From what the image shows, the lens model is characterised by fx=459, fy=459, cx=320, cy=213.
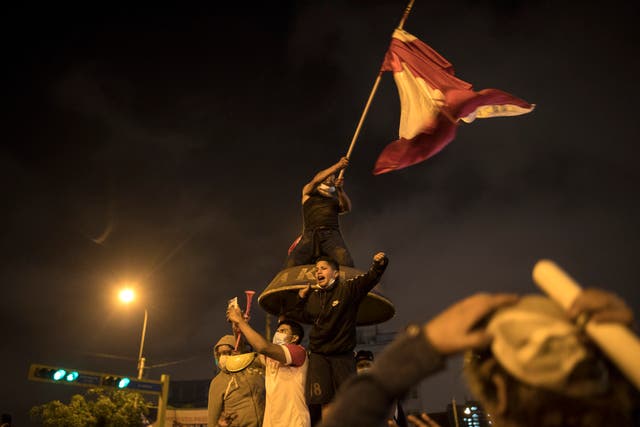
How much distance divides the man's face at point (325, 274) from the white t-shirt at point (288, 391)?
0.79m

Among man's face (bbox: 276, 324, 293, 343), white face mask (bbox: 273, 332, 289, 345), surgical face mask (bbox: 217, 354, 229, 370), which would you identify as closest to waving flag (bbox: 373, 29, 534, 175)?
man's face (bbox: 276, 324, 293, 343)

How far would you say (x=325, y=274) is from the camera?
539 cm

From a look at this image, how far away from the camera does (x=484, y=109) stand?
6.57 meters

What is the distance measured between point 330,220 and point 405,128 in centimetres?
183

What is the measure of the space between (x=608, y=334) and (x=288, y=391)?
425 cm

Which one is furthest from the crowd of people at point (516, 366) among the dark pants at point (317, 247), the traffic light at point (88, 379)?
the traffic light at point (88, 379)

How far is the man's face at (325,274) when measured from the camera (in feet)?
17.6

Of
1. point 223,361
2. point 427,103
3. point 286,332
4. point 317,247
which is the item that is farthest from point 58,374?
point 427,103

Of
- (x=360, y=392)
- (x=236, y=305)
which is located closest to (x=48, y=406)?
(x=236, y=305)

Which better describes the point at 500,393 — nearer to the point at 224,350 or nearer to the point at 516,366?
the point at 516,366

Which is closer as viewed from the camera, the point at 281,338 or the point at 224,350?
the point at 281,338

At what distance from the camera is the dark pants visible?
702 centimetres

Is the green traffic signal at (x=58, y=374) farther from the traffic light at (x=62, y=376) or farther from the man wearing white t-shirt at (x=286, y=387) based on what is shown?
the man wearing white t-shirt at (x=286, y=387)

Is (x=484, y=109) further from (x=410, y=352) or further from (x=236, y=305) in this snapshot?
(x=410, y=352)
